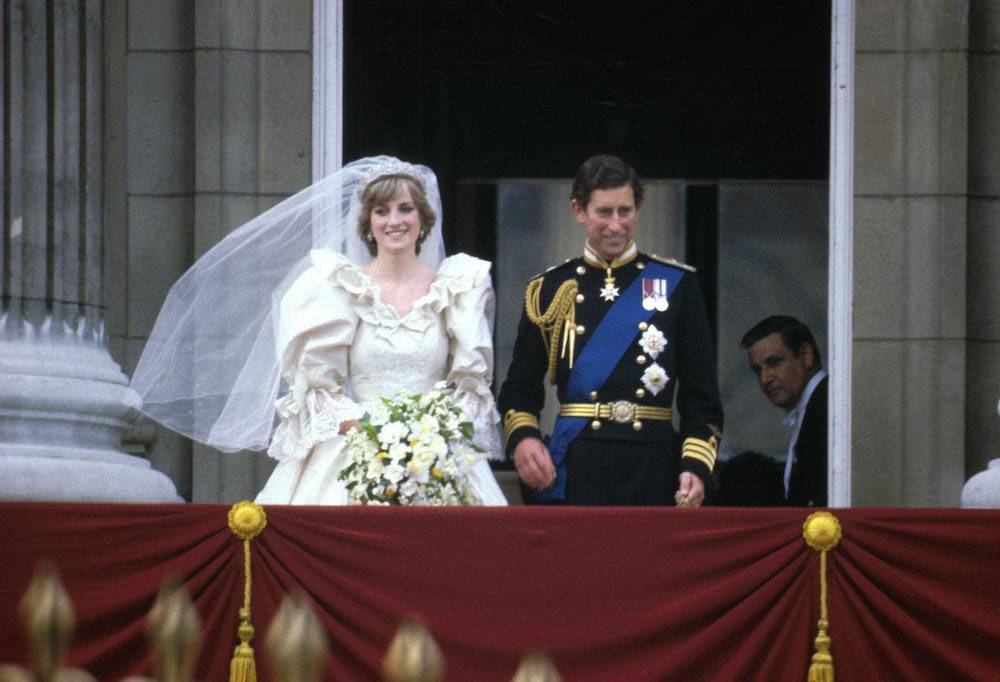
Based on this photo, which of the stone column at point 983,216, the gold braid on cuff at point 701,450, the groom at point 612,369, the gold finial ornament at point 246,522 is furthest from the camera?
the stone column at point 983,216

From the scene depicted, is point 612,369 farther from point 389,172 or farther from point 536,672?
point 536,672

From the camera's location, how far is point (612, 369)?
628cm

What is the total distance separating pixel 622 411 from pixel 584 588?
1212mm

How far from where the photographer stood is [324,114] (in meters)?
8.56

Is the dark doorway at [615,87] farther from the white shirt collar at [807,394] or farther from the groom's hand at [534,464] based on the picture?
the groom's hand at [534,464]

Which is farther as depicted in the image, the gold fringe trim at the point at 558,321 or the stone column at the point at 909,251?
the stone column at the point at 909,251

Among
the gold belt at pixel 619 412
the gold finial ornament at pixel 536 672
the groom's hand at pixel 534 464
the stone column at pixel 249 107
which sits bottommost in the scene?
the groom's hand at pixel 534 464

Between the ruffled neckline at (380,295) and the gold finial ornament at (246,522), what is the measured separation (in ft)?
4.52

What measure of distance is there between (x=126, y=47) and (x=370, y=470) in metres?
3.63

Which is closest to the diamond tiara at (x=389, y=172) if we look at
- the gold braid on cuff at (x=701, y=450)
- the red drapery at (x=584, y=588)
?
the gold braid on cuff at (x=701, y=450)

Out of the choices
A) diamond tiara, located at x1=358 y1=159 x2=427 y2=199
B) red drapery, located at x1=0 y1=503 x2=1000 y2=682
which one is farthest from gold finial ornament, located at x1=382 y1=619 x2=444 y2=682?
diamond tiara, located at x1=358 y1=159 x2=427 y2=199

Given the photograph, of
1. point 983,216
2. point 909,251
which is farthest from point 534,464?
point 983,216

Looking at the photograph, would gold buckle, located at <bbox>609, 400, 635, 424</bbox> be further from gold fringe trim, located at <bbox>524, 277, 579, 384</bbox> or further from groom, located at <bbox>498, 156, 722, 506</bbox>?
gold fringe trim, located at <bbox>524, 277, 579, 384</bbox>

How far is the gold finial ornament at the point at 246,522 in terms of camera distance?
17.0ft
